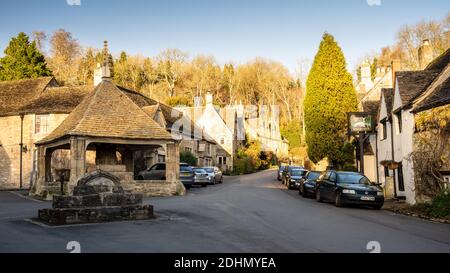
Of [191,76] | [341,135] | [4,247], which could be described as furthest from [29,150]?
[191,76]

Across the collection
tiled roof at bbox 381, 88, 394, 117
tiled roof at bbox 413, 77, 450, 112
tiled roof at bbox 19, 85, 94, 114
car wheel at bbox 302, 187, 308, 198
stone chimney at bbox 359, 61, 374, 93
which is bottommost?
car wheel at bbox 302, 187, 308, 198

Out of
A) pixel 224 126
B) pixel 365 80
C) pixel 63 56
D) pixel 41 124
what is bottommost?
pixel 41 124

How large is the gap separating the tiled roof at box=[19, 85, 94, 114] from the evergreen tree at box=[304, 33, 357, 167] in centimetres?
2025

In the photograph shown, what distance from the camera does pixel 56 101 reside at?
39.2m

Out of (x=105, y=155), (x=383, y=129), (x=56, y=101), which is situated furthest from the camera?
(x=56, y=101)

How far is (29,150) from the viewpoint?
37.3 m

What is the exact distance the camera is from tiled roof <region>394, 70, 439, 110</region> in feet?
76.0

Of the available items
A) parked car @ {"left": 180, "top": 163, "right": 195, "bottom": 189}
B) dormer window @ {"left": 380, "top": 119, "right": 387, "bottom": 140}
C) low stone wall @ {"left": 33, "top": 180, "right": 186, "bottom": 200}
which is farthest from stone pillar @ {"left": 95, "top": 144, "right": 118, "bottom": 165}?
dormer window @ {"left": 380, "top": 119, "right": 387, "bottom": 140}

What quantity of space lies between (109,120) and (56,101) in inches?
607

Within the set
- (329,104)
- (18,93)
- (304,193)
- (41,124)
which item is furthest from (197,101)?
(304,193)

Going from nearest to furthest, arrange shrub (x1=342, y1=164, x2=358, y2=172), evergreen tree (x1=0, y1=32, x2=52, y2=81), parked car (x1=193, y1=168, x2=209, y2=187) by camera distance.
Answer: shrub (x1=342, y1=164, x2=358, y2=172)
parked car (x1=193, y1=168, x2=209, y2=187)
evergreen tree (x1=0, y1=32, x2=52, y2=81)

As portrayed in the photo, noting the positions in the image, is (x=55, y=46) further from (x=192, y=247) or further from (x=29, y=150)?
(x=192, y=247)

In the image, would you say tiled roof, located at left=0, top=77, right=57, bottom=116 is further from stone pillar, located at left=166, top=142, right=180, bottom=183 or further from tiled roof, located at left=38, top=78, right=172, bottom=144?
stone pillar, located at left=166, top=142, right=180, bottom=183

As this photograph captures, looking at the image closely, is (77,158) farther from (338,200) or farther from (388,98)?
(388,98)
